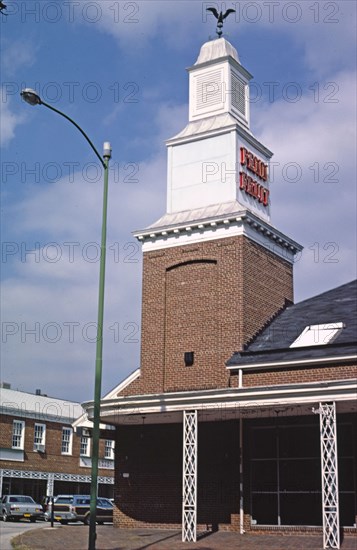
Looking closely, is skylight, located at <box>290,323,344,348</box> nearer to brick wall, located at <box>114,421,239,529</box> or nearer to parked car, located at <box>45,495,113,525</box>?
brick wall, located at <box>114,421,239,529</box>

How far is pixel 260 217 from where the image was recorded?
99.9 ft

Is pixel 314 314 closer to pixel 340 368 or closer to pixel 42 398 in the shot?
pixel 340 368

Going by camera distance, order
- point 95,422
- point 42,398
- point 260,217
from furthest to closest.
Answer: point 42,398, point 260,217, point 95,422

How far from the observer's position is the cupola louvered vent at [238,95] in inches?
1248

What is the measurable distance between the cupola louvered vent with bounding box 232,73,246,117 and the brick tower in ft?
0.13

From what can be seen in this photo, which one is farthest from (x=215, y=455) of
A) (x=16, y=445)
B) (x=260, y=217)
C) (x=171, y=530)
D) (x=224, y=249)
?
(x=16, y=445)

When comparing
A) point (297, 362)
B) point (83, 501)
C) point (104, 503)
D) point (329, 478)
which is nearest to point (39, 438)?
point (104, 503)

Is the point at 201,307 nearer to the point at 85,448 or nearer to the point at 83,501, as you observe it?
the point at 83,501

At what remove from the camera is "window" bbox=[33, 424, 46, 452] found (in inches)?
2003

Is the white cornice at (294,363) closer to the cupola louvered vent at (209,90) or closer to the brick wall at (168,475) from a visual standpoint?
the brick wall at (168,475)

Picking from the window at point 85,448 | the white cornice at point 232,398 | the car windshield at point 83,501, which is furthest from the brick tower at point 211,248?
the window at point 85,448

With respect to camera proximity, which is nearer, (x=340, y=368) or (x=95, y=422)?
(x=95, y=422)

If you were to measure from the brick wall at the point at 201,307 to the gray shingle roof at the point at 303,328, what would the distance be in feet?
1.74

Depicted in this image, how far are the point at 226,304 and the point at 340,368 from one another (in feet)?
18.2
